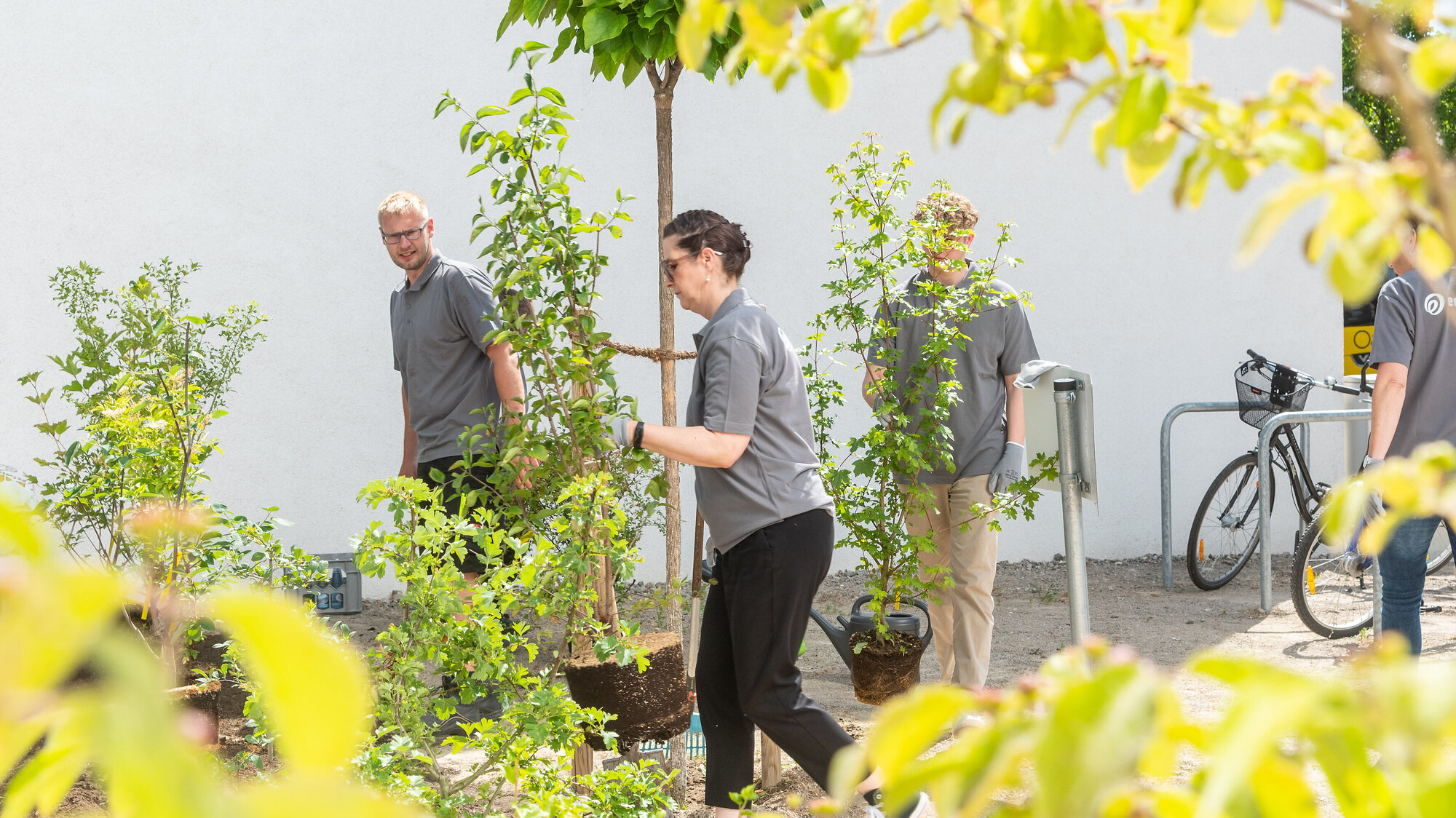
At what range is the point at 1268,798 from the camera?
1.23 ft

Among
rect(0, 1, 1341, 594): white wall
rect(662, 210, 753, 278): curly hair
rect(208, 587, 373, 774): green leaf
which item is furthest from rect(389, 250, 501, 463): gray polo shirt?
rect(208, 587, 373, 774): green leaf

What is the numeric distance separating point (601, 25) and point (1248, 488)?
15.6ft

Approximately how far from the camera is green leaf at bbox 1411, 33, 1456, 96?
507mm

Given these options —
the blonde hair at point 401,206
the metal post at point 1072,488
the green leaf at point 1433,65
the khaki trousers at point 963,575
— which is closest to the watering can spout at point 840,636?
the khaki trousers at point 963,575

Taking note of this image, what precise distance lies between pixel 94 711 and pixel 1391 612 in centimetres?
339

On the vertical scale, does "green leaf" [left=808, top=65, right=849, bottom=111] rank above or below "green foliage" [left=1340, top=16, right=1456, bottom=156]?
below

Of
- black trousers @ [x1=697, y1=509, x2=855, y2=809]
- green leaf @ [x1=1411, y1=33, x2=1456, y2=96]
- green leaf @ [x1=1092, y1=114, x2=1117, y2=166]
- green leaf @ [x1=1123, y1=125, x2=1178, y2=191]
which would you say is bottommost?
black trousers @ [x1=697, y1=509, x2=855, y2=809]

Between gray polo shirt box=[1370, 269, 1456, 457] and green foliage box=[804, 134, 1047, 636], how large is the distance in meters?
0.95

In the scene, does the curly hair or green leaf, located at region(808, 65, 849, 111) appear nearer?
green leaf, located at region(808, 65, 849, 111)

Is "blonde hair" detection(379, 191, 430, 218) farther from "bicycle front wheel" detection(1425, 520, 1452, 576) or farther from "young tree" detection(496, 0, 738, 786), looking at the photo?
"bicycle front wheel" detection(1425, 520, 1452, 576)

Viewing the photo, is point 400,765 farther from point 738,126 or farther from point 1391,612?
point 738,126

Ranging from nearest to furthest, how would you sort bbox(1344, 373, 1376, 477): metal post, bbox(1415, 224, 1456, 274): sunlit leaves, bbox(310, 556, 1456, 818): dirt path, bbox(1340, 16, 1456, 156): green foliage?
bbox(1415, 224, 1456, 274): sunlit leaves, bbox(310, 556, 1456, 818): dirt path, bbox(1344, 373, 1376, 477): metal post, bbox(1340, 16, 1456, 156): green foliage

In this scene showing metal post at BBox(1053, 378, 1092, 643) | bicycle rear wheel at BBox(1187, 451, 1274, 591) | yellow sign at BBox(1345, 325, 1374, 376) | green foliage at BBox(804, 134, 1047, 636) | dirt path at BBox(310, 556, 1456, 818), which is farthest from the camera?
yellow sign at BBox(1345, 325, 1374, 376)

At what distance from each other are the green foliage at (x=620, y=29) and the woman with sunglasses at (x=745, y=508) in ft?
1.35
